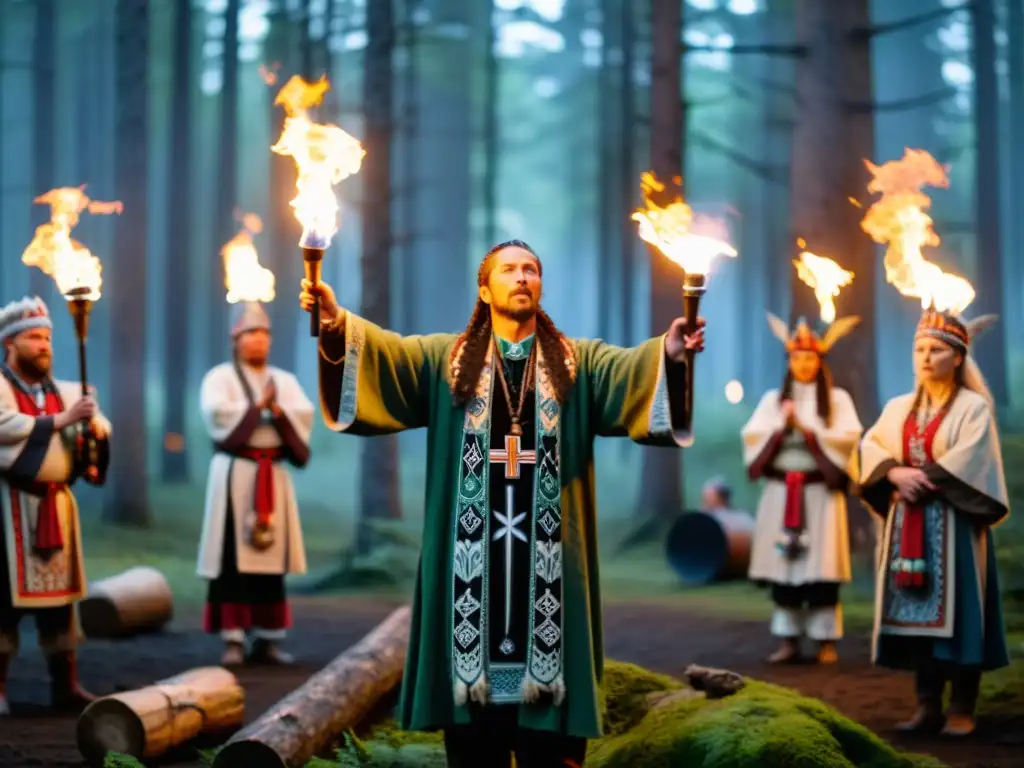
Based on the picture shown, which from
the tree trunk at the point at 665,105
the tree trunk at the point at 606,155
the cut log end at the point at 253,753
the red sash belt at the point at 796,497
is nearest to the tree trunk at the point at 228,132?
the tree trunk at the point at 606,155

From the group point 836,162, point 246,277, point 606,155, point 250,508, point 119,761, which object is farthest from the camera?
point 606,155

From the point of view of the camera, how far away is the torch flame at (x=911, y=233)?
319 inches

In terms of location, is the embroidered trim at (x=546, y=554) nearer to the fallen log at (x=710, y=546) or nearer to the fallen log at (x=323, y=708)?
the fallen log at (x=323, y=708)

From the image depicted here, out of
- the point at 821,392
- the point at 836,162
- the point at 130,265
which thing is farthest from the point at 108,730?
the point at 130,265

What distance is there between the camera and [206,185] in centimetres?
3541

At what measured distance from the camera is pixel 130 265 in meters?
18.0

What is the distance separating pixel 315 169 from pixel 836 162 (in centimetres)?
955

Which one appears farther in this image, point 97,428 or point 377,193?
point 377,193

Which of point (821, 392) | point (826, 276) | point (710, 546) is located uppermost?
point (826, 276)

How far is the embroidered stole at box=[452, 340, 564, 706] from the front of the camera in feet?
18.2

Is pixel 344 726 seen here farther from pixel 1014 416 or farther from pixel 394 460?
pixel 1014 416

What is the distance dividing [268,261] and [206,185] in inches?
339

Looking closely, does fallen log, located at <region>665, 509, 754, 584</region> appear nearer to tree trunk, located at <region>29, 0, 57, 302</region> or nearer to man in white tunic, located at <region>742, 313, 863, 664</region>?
man in white tunic, located at <region>742, 313, 863, 664</region>

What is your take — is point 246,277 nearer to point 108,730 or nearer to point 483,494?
point 483,494
